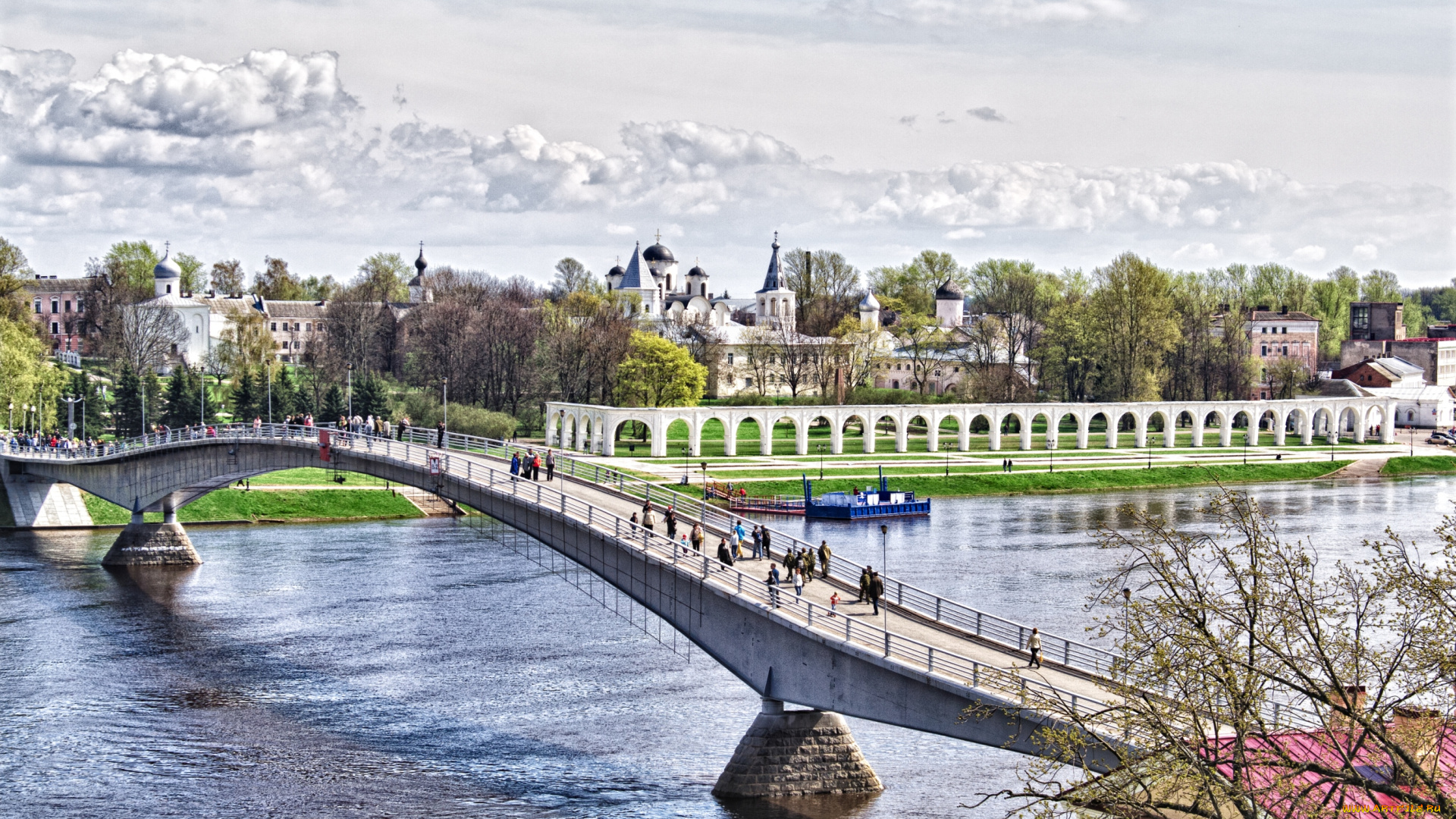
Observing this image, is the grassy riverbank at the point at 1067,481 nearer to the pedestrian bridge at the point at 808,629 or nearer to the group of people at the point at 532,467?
the group of people at the point at 532,467

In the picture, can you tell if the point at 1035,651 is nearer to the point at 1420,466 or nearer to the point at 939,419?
the point at 939,419

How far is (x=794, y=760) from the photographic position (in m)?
31.7

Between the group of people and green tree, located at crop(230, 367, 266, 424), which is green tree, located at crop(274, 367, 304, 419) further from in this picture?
the group of people

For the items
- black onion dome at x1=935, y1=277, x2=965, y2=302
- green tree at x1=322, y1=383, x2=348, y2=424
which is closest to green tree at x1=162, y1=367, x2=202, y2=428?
green tree at x1=322, y1=383, x2=348, y2=424

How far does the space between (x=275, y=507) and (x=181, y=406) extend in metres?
29.1

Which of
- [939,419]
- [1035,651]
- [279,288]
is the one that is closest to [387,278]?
[279,288]

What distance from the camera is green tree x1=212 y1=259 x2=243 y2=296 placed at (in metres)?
191

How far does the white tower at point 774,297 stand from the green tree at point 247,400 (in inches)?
3143

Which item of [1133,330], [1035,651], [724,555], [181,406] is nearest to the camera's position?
[1035,651]

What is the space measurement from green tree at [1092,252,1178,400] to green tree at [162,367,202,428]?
2860 inches

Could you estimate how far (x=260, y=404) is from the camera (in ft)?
349

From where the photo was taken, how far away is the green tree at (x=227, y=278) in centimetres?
19062

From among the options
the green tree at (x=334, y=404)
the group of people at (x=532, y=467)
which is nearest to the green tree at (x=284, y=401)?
the green tree at (x=334, y=404)

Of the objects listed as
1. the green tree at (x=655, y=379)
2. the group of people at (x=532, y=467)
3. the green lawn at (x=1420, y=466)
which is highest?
the green tree at (x=655, y=379)
